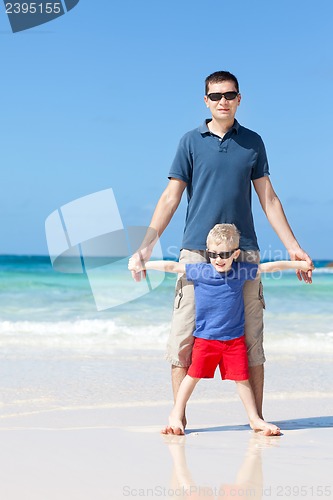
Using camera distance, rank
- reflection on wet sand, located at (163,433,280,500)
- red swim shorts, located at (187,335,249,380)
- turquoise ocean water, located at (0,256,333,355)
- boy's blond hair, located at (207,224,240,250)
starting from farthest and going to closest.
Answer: turquoise ocean water, located at (0,256,333,355)
red swim shorts, located at (187,335,249,380)
boy's blond hair, located at (207,224,240,250)
reflection on wet sand, located at (163,433,280,500)

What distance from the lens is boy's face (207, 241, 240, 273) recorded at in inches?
145

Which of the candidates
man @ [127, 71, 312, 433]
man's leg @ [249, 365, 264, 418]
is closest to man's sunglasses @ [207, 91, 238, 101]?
man @ [127, 71, 312, 433]

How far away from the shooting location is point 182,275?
388cm

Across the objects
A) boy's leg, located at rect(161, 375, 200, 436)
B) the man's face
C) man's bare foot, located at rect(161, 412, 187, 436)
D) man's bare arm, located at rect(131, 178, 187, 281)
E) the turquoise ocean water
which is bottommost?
the turquoise ocean water

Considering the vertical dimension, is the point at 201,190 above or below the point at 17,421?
above

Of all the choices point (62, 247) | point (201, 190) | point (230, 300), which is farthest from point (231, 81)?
point (62, 247)

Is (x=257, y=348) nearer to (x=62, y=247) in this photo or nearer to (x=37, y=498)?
(x=37, y=498)

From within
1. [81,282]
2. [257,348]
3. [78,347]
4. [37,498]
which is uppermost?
[37,498]

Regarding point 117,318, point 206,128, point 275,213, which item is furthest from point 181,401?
point 117,318

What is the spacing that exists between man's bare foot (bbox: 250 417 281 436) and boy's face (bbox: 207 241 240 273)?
808mm

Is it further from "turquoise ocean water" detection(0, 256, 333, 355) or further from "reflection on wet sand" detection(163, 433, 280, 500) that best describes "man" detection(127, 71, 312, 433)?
"turquoise ocean water" detection(0, 256, 333, 355)

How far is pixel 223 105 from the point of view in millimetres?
3828

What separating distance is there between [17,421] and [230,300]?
138cm

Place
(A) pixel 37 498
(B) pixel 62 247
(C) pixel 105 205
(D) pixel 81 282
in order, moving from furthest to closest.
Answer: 1. (D) pixel 81 282
2. (B) pixel 62 247
3. (C) pixel 105 205
4. (A) pixel 37 498
